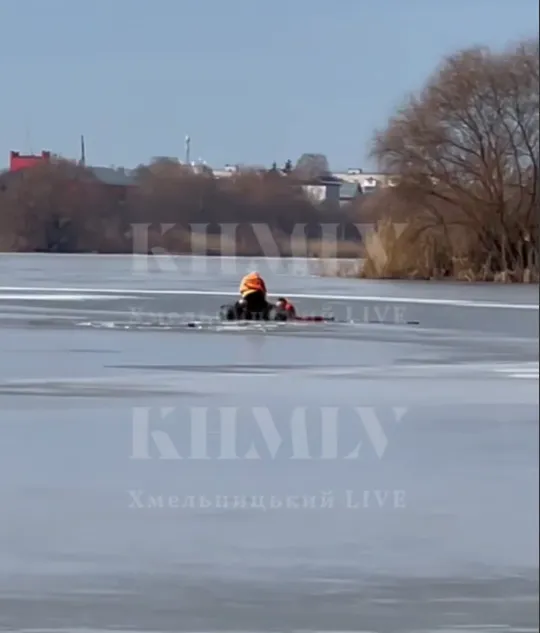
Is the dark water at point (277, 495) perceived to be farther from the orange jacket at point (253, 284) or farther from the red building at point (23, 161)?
the orange jacket at point (253, 284)

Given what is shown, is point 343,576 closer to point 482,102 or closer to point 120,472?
point 120,472

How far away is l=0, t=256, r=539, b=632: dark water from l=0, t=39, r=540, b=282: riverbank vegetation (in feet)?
2.19

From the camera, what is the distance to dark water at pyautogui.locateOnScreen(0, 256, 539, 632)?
2154 millimetres

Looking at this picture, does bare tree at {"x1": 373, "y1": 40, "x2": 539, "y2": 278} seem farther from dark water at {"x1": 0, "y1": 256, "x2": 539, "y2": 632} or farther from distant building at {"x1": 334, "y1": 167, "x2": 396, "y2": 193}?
dark water at {"x1": 0, "y1": 256, "x2": 539, "y2": 632}

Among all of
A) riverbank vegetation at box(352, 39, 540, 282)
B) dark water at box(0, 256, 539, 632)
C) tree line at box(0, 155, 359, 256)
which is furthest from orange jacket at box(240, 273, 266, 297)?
dark water at box(0, 256, 539, 632)

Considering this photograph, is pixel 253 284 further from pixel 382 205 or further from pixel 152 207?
pixel 152 207

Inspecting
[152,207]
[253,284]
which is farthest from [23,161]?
[253,284]

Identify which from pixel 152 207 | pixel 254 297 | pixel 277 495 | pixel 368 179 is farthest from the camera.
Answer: pixel 254 297

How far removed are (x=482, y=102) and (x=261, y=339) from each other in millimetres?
1796

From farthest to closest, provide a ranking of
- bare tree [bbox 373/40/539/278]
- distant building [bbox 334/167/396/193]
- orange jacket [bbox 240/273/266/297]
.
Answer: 1. orange jacket [bbox 240/273/266/297]
2. bare tree [bbox 373/40/539/278]
3. distant building [bbox 334/167/396/193]

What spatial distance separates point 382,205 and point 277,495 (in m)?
5.47

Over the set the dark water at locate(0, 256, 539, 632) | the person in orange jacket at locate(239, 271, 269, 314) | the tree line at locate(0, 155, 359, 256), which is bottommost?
the dark water at locate(0, 256, 539, 632)

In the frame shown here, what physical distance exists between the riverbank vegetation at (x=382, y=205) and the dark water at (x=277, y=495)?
2.19 feet

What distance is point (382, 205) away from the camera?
8.37 meters
